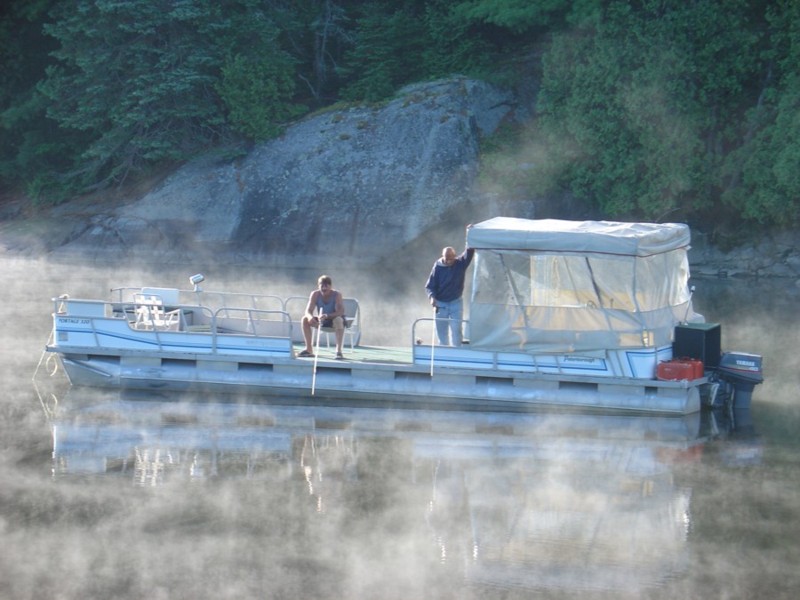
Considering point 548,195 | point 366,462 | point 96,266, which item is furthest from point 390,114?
point 366,462

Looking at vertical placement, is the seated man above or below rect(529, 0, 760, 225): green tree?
below

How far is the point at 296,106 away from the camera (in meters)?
46.7

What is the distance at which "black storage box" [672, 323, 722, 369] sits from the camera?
61.3 feet

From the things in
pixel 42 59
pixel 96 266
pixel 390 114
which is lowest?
pixel 96 266

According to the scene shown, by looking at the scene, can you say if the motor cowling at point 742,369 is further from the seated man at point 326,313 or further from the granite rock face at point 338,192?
the granite rock face at point 338,192

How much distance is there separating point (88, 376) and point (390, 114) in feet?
82.2

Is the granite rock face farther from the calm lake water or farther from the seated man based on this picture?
the calm lake water

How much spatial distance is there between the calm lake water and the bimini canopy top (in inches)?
52.5

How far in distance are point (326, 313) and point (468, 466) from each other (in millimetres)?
4901

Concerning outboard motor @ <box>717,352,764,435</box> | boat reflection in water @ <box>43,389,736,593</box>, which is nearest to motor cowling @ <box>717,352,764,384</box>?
outboard motor @ <box>717,352,764,435</box>

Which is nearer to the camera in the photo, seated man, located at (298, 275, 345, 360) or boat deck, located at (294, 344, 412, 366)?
boat deck, located at (294, 344, 412, 366)

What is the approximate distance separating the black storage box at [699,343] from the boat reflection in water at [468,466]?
99 cm

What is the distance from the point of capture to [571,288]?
18.9m

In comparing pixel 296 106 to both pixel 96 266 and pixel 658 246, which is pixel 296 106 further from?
pixel 658 246
